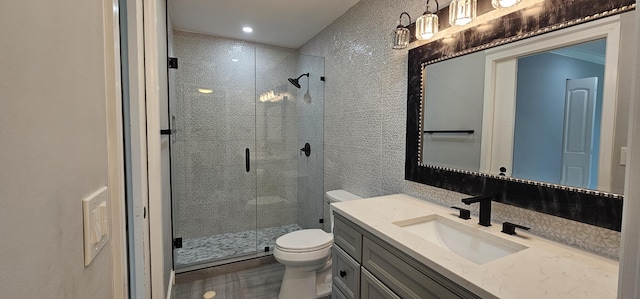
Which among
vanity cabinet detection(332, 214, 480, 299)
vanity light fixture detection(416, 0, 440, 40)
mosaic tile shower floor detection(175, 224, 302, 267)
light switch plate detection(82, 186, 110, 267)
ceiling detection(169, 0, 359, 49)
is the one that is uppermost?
ceiling detection(169, 0, 359, 49)

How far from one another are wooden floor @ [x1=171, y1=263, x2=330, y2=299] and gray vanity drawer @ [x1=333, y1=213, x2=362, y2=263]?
101 cm

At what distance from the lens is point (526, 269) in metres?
0.90

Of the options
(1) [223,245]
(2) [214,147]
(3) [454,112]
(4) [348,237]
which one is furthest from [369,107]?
(1) [223,245]

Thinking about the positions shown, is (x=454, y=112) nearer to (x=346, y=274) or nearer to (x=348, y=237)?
(x=348, y=237)

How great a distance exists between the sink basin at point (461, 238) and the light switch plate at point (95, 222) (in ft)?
3.71

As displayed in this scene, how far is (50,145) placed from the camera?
1.29 feet

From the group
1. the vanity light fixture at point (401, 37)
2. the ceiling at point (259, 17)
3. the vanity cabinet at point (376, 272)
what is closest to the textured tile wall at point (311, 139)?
the ceiling at point (259, 17)

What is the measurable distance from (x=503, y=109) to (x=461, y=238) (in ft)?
2.10

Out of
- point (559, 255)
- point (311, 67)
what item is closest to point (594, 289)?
point (559, 255)

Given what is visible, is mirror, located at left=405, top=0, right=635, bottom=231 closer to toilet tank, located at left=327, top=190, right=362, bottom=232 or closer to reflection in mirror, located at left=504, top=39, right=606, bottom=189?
reflection in mirror, located at left=504, top=39, right=606, bottom=189

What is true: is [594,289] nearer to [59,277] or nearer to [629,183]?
[629,183]

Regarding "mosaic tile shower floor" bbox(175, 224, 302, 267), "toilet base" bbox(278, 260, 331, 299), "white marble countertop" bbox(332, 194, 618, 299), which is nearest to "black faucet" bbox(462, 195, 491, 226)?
"white marble countertop" bbox(332, 194, 618, 299)

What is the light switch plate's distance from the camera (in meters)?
0.50

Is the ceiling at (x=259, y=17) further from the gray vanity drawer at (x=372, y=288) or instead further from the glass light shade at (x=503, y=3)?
the gray vanity drawer at (x=372, y=288)
